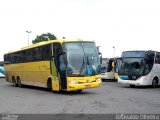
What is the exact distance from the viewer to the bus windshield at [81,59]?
69.8ft

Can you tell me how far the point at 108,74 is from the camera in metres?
42.3

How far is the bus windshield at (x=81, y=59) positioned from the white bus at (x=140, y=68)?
7754 mm

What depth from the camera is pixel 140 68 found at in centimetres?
2912

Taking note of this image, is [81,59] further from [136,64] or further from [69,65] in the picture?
[136,64]

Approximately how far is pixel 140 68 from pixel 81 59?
8904 millimetres

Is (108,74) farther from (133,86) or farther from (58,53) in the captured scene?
(58,53)

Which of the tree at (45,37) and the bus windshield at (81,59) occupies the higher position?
the bus windshield at (81,59)

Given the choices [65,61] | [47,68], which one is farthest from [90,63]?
[47,68]

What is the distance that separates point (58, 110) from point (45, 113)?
3.15 ft

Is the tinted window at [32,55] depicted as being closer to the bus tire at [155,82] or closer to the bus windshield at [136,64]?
the bus windshield at [136,64]

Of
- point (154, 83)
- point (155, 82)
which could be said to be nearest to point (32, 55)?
point (154, 83)

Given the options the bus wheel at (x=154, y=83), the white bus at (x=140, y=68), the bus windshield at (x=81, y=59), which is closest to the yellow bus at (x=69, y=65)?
the bus windshield at (x=81, y=59)

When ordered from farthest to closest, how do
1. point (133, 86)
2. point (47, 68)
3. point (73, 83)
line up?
point (133, 86)
point (47, 68)
point (73, 83)

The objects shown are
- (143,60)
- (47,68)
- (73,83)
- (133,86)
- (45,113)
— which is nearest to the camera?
(45,113)
